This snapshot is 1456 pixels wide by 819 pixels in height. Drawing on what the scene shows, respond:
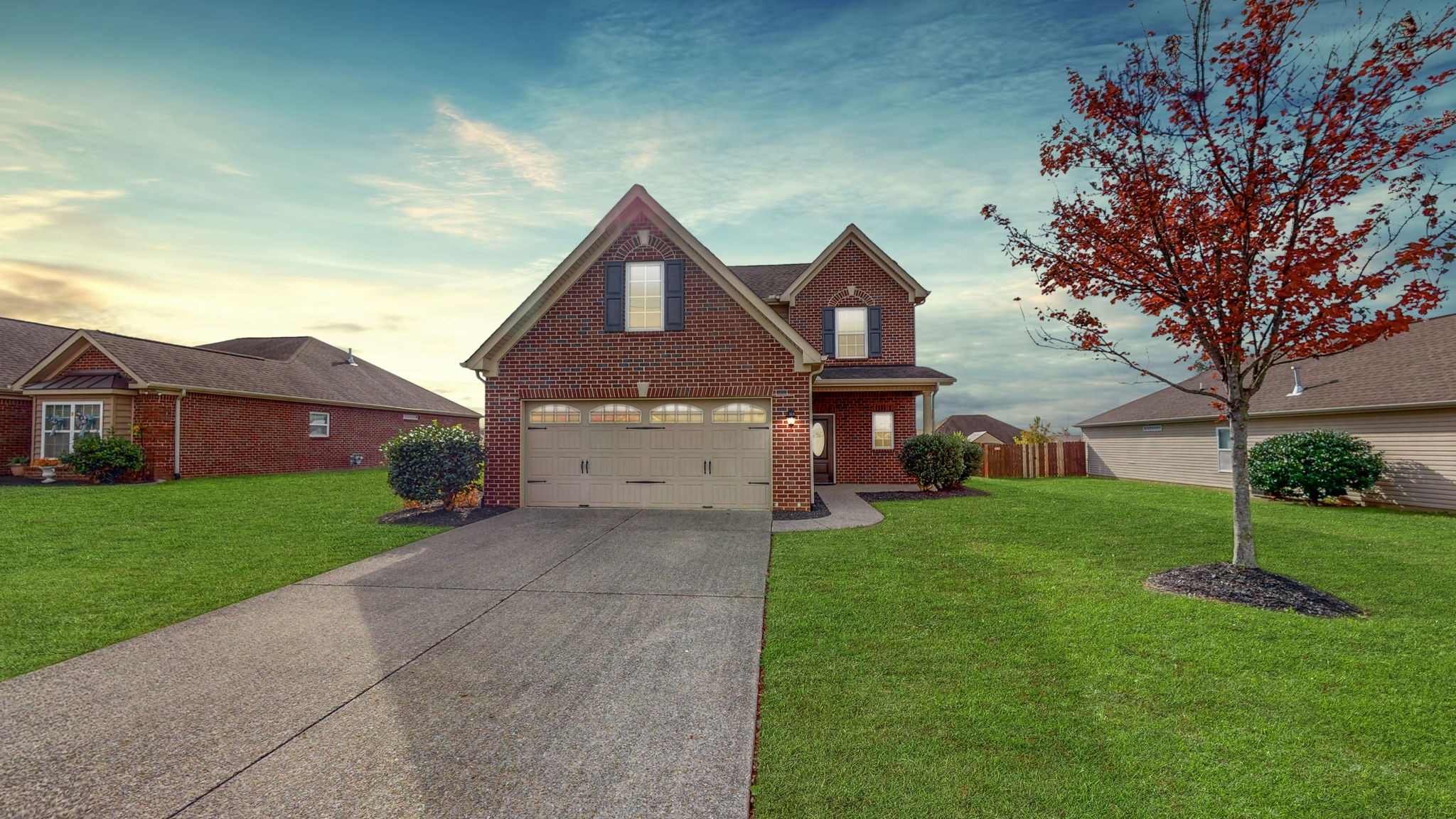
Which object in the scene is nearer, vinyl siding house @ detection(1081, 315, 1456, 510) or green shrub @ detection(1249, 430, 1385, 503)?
vinyl siding house @ detection(1081, 315, 1456, 510)

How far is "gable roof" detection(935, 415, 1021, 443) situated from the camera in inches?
1944

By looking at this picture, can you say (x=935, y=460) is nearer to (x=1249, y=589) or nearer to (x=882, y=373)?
(x=882, y=373)

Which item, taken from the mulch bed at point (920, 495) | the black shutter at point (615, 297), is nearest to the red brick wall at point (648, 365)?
the black shutter at point (615, 297)


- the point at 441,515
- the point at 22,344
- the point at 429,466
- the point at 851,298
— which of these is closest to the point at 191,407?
the point at 22,344

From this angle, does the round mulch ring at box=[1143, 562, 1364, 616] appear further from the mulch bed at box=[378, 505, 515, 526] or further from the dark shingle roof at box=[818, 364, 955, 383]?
the mulch bed at box=[378, 505, 515, 526]

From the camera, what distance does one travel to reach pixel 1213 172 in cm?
754

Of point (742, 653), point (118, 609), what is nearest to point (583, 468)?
point (118, 609)

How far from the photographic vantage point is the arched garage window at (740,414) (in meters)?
13.1

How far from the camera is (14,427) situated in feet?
66.8

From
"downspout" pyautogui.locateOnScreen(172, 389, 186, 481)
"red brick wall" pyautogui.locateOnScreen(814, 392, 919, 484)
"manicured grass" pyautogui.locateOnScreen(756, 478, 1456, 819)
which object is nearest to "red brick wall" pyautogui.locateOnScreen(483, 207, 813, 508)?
"manicured grass" pyautogui.locateOnScreen(756, 478, 1456, 819)

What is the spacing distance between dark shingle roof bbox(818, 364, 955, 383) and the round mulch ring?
10533 millimetres

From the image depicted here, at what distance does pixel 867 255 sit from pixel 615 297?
9611 millimetres

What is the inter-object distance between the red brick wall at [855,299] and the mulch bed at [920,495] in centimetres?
480

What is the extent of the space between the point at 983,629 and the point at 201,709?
6028mm
